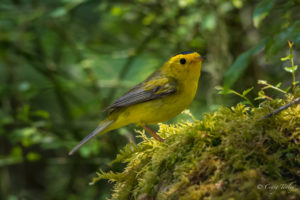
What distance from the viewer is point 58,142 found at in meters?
5.91

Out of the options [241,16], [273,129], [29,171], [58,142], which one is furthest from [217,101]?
[29,171]

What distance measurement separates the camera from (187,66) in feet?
13.5

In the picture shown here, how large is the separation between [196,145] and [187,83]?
5.36 feet

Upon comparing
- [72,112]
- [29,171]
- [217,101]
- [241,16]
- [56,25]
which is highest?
[56,25]

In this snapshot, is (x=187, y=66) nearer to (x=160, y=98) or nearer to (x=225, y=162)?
(x=160, y=98)

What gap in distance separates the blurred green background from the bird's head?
1886 mm

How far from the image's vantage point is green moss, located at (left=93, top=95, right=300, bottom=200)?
197 centimetres

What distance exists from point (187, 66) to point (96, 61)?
11.4ft

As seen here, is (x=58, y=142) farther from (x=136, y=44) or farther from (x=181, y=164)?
(x=181, y=164)

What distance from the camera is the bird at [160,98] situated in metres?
3.79

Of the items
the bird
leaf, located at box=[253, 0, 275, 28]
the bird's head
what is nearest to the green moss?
leaf, located at box=[253, 0, 275, 28]
